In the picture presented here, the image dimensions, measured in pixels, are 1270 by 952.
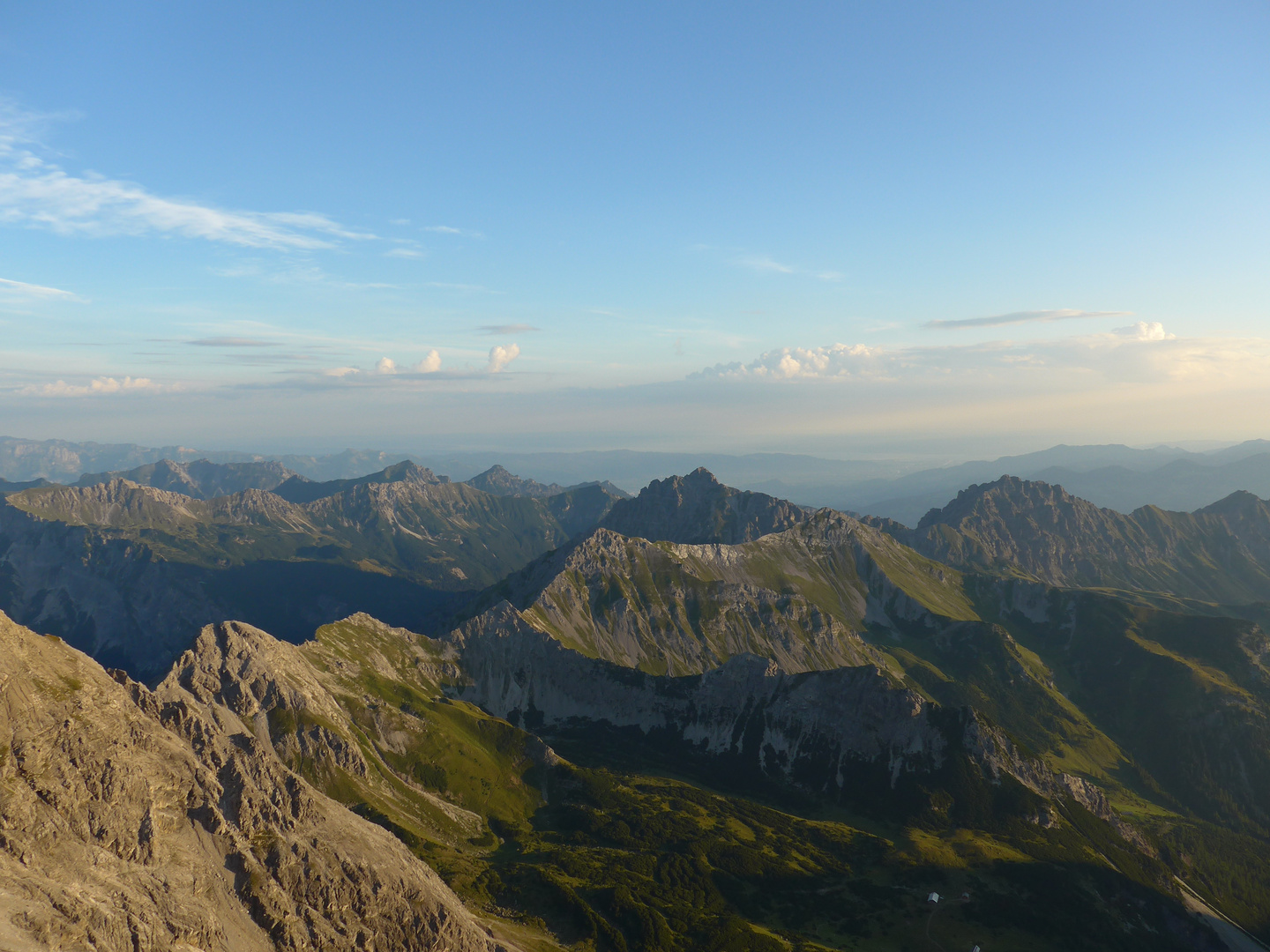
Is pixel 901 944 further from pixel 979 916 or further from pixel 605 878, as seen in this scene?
pixel 605 878

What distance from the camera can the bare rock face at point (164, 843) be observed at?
9056 centimetres

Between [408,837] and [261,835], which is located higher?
[261,835]

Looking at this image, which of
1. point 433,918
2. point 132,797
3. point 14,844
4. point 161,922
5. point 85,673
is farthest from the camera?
point 433,918

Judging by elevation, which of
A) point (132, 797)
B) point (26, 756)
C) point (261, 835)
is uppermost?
point (26, 756)

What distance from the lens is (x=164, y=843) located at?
10806 centimetres

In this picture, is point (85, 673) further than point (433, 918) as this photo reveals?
No

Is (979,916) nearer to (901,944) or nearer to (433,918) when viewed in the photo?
(901,944)

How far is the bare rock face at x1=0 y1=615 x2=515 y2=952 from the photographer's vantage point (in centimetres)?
9056

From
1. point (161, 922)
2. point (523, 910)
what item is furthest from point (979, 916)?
point (161, 922)

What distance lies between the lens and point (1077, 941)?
192 metres

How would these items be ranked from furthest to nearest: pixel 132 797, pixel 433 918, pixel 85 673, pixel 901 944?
pixel 901 944 → pixel 433 918 → pixel 85 673 → pixel 132 797

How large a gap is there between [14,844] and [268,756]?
48.1 meters

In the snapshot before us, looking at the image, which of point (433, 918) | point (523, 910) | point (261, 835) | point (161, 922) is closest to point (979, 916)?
point (523, 910)

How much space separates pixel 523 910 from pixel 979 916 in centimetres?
12611
